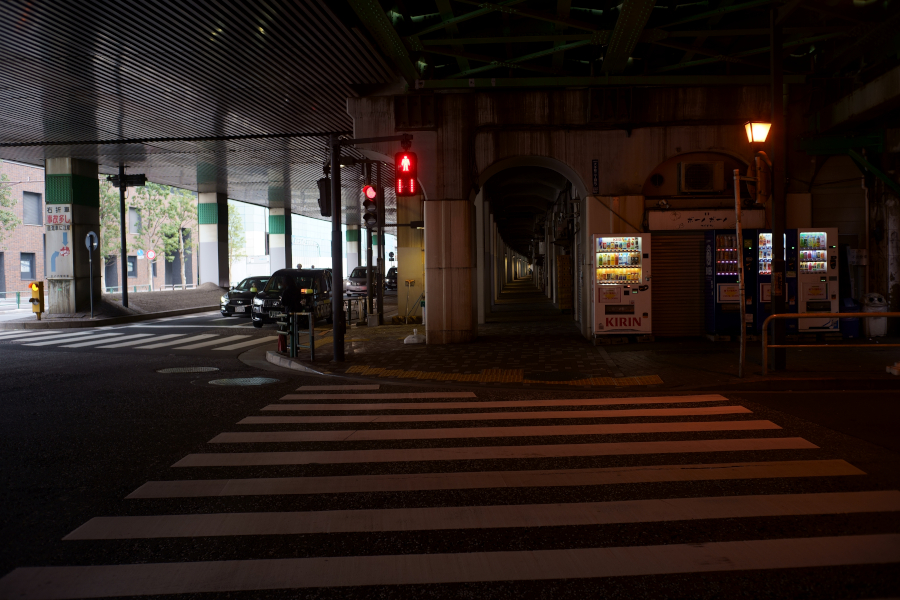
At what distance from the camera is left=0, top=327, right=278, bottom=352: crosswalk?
16.0 m

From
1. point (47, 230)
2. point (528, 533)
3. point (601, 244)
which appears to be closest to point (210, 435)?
point (528, 533)

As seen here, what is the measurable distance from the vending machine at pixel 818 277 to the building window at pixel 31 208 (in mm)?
46750

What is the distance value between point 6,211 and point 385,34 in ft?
125

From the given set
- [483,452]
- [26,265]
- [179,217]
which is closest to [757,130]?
[483,452]

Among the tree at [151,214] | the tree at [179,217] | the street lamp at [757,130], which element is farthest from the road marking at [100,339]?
the tree at [179,217]

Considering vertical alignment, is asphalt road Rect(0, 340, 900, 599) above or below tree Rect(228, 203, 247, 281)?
below

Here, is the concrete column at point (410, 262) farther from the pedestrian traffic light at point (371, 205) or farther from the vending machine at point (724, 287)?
the vending machine at point (724, 287)

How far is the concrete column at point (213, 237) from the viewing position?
116ft

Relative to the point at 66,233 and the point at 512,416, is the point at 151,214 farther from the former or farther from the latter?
the point at 512,416

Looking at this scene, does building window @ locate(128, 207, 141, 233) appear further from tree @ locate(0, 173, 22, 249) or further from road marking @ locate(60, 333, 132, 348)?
road marking @ locate(60, 333, 132, 348)

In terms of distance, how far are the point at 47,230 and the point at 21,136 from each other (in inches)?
200

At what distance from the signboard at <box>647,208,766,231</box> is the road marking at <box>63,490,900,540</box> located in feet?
34.6

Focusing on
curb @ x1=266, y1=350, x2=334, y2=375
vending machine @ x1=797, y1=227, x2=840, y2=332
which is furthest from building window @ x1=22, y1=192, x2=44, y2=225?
vending machine @ x1=797, y1=227, x2=840, y2=332

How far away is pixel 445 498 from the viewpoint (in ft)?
16.1
